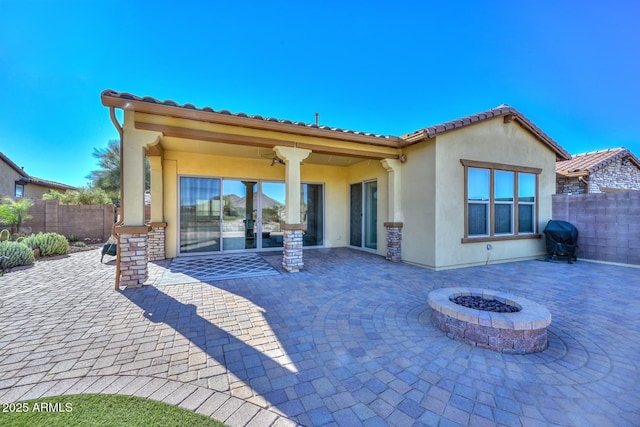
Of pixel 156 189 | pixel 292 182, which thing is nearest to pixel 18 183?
pixel 156 189

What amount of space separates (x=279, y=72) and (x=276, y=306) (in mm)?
9004

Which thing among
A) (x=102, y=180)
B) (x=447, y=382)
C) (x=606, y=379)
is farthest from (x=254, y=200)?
(x=102, y=180)

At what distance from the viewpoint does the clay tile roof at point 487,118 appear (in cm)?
642

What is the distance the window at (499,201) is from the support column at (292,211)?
451 cm

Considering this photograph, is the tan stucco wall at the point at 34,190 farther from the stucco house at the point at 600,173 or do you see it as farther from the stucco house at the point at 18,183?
the stucco house at the point at 600,173

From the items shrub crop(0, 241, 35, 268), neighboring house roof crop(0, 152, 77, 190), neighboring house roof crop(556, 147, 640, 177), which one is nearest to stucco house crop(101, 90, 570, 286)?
→ neighboring house roof crop(556, 147, 640, 177)

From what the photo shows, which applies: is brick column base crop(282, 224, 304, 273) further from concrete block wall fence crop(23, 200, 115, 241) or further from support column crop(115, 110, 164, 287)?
concrete block wall fence crop(23, 200, 115, 241)

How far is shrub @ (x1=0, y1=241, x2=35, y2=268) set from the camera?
6.41 m

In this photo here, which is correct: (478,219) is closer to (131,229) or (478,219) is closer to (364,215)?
(364,215)

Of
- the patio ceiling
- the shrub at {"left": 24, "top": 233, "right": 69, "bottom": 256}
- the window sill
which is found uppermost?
the patio ceiling

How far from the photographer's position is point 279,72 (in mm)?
9789

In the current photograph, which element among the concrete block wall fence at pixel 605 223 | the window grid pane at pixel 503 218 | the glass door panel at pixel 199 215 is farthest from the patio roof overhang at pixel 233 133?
the concrete block wall fence at pixel 605 223

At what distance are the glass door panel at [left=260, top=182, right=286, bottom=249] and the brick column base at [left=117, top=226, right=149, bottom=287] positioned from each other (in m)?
4.11

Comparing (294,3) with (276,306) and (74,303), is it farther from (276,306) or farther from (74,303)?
(74,303)
